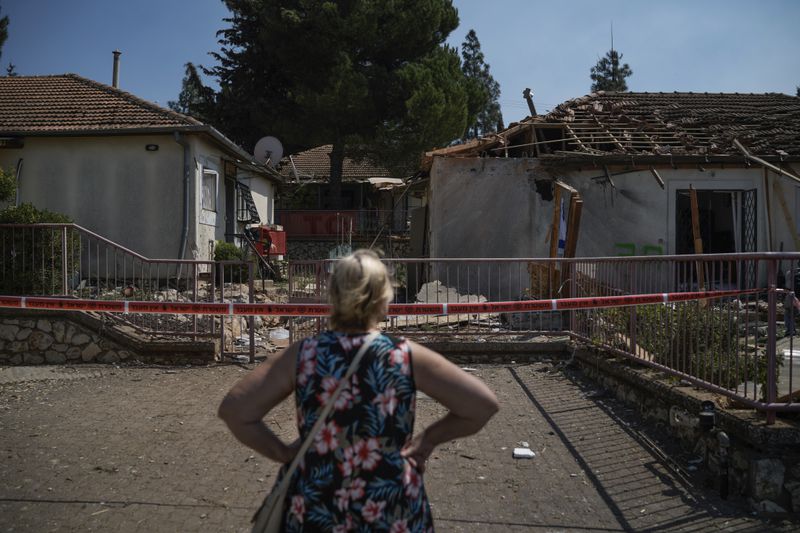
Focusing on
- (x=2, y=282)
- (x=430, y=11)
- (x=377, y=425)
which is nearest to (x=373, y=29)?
(x=430, y=11)

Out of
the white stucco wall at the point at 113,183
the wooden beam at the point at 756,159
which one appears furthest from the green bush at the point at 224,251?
the wooden beam at the point at 756,159

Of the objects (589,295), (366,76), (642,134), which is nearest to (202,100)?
(366,76)

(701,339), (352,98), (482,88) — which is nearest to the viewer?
(701,339)

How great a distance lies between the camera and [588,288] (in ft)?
30.8

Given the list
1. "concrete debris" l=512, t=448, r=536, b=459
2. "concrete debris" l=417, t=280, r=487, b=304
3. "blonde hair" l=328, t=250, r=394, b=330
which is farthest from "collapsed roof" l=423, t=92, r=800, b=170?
"blonde hair" l=328, t=250, r=394, b=330

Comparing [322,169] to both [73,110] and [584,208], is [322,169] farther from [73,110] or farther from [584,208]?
[584,208]

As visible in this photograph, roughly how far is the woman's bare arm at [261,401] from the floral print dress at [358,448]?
0.30 feet

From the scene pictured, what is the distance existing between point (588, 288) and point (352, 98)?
20286 millimetres

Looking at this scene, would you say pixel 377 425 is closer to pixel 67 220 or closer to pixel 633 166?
pixel 67 220

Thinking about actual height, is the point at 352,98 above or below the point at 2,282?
above

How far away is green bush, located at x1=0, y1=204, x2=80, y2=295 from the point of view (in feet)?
34.4

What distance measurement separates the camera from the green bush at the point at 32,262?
1050 cm

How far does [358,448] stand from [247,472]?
331 centimetres

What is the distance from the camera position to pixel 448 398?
2.39m
